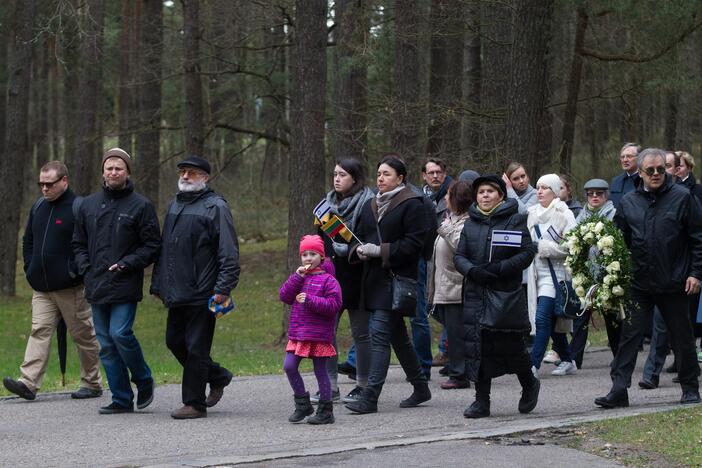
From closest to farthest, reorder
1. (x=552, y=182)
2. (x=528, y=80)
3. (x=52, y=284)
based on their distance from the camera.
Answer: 1. (x=52, y=284)
2. (x=552, y=182)
3. (x=528, y=80)

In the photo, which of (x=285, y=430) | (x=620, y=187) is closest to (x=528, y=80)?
(x=620, y=187)

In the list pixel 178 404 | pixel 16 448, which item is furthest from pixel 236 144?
pixel 16 448

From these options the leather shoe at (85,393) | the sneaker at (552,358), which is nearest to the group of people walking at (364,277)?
the leather shoe at (85,393)

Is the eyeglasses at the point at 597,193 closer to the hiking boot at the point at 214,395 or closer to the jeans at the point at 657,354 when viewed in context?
the jeans at the point at 657,354

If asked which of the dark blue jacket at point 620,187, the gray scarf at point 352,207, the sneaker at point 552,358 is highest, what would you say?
the dark blue jacket at point 620,187

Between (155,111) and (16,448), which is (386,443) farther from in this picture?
(155,111)

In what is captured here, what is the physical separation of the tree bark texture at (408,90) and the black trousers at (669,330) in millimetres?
8544

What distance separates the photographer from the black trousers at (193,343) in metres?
9.51

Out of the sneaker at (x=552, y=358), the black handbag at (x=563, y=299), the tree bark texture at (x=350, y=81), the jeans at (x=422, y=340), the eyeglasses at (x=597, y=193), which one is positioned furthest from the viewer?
the tree bark texture at (x=350, y=81)

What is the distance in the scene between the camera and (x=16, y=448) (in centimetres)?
830

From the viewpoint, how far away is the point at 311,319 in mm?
9203

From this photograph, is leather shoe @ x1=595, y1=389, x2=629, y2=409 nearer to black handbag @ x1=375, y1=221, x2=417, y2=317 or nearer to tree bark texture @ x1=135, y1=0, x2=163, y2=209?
black handbag @ x1=375, y1=221, x2=417, y2=317

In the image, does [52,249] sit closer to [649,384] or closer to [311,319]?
[311,319]

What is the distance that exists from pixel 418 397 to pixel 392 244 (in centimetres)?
139
